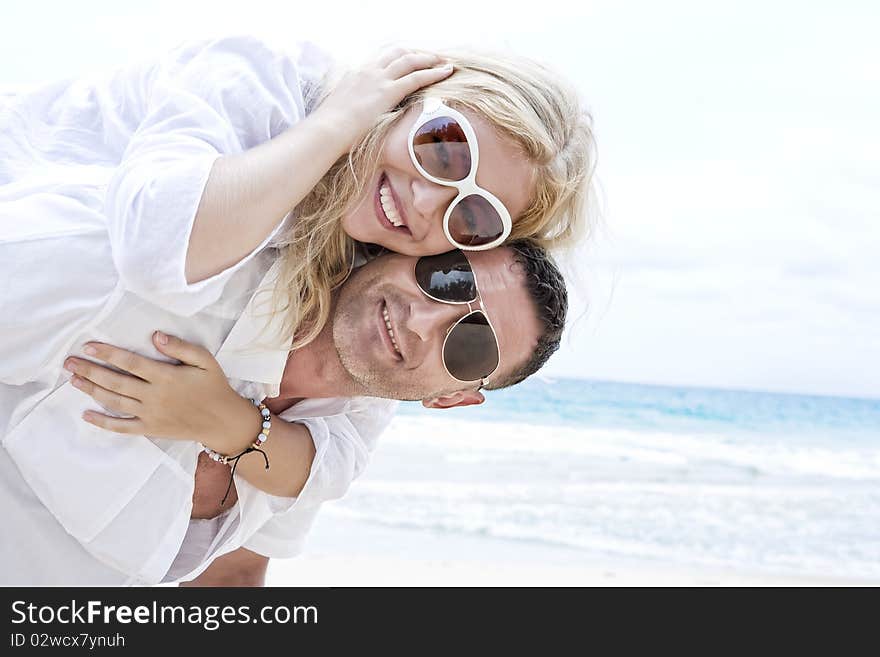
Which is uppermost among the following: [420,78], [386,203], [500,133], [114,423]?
[420,78]

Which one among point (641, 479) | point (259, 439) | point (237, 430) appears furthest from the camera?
point (641, 479)

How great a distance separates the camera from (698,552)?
362 inches

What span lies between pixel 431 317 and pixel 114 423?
1041 millimetres

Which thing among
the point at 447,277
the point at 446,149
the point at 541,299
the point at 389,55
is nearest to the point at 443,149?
the point at 446,149

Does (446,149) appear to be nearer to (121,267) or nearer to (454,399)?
(121,267)

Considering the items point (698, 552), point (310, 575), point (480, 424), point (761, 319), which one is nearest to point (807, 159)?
point (761, 319)

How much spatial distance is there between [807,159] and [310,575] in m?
21.9

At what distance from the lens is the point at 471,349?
3094 millimetres

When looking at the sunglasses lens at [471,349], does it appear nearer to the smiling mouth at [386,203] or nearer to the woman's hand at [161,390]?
the smiling mouth at [386,203]

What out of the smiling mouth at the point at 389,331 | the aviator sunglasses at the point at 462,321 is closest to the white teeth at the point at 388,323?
the smiling mouth at the point at 389,331

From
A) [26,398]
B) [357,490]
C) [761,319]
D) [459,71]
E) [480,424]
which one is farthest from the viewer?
[761,319]

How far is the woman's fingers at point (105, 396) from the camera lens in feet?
8.16

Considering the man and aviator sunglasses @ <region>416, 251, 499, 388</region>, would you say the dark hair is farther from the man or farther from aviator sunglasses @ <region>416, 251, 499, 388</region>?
aviator sunglasses @ <region>416, 251, 499, 388</region>

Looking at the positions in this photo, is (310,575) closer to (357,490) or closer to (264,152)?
(357,490)
